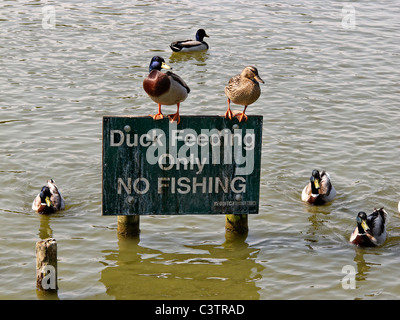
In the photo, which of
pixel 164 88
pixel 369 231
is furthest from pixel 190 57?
pixel 164 88

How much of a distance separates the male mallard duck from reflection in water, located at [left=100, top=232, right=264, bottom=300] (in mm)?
2014

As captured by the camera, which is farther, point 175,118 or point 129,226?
point 129,226

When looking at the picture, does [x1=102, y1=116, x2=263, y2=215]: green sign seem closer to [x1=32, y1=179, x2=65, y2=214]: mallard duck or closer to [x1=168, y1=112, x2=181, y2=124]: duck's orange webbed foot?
[x1=168, y1=112, x2=181, y2=124]: duck's orange webbed foot

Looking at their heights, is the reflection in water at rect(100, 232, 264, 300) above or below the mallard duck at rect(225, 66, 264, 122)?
below

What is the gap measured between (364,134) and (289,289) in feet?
22.0

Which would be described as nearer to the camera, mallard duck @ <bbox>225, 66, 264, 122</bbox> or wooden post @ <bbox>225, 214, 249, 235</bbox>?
mallard duck @ <bbox>225, 66, 264, 122</bbox>

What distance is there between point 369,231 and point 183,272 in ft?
9.74

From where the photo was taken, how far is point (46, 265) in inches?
380

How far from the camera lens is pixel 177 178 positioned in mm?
10672

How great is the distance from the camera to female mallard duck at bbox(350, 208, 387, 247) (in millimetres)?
11438

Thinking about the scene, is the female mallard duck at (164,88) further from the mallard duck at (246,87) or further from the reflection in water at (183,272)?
the reflection in water at (183,272)

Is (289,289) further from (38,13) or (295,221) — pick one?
(38,13)

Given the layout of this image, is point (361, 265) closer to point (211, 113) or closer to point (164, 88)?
point (164, 88)

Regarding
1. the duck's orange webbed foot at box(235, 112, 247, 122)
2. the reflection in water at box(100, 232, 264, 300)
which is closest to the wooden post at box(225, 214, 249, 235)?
the reflection in water at box(100, 232, 264, 300)
